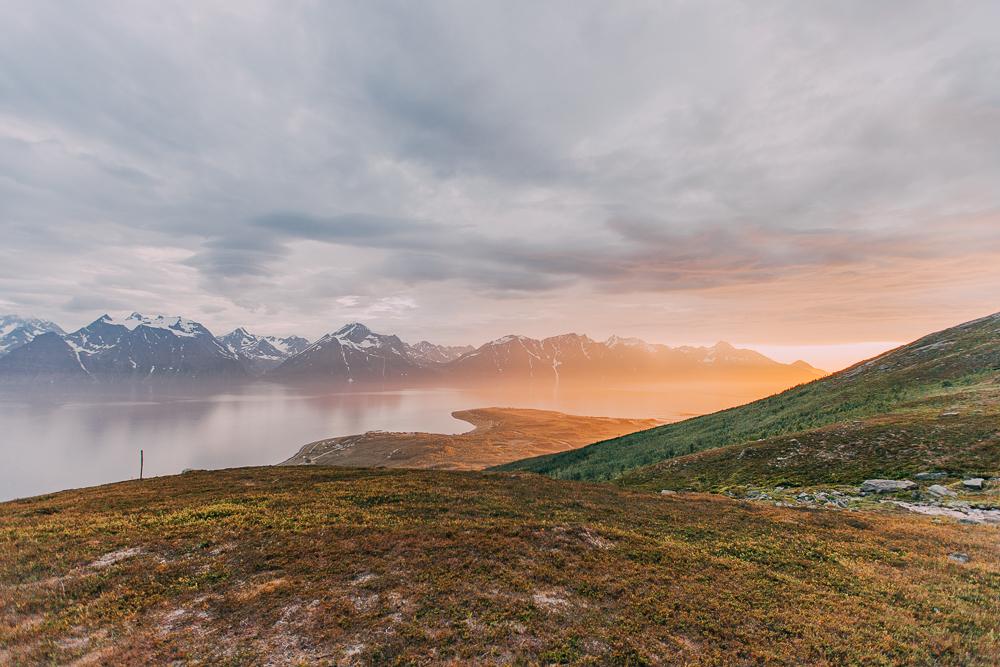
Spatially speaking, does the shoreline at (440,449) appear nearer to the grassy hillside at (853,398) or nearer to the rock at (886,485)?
the grassy hillside at (853,398)

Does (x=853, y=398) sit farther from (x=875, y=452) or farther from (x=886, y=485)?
(x=886, y=485)

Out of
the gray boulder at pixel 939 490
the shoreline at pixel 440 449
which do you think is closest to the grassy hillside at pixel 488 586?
the gray boulder at pixel 939 490

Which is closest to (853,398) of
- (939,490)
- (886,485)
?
(886,485)

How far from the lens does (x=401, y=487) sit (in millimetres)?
25844

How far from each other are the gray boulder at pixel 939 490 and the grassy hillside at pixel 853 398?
716 inches

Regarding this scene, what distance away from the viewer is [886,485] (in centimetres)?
2411

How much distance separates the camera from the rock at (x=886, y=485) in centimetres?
2355

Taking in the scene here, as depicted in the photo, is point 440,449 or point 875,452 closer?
point 875,452

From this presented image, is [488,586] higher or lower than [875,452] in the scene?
lower

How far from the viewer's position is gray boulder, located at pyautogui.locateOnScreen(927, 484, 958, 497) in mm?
21891

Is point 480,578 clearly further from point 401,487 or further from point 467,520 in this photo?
point 401,487

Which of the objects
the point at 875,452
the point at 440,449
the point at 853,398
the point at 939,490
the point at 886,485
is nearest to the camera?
the point at 939,490

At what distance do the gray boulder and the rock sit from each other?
2.80ft

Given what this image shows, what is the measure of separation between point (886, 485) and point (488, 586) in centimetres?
2811
